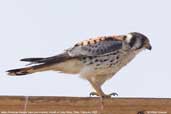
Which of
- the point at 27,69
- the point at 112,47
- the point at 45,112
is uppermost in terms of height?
the point at 112,47

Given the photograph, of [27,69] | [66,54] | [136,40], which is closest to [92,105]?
[27,69]

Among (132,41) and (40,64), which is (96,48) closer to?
(132,41)

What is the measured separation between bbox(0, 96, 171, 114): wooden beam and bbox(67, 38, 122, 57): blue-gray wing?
2235 mm

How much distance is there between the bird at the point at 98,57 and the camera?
8.06 metres

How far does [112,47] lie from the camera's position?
8469mm

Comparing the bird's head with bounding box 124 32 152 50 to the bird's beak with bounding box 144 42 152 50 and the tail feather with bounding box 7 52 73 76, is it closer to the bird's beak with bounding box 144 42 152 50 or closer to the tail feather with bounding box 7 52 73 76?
the bird's beak with bounding box 144 42 152 50

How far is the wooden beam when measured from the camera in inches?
219

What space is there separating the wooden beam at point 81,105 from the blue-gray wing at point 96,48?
2235 mm

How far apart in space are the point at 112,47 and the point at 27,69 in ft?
4.65

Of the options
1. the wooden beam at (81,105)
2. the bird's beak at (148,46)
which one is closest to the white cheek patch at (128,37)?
the bird's beak at (148,46)

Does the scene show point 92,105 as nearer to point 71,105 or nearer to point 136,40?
point 71,105

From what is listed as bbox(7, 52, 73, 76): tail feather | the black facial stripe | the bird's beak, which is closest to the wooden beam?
bbox(7, 52, 73, 76): tail feather

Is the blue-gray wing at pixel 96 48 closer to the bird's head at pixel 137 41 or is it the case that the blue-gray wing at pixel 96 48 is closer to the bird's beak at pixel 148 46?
the bird's head at pixel 137 41

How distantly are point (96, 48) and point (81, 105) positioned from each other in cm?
262
